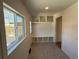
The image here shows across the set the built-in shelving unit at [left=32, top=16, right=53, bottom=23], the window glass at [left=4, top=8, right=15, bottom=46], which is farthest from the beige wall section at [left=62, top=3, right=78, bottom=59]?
the built-in shelving unit at [left=32, top=16, right=53, bottom=23]

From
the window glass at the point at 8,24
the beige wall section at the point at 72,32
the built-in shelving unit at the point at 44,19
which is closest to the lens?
the window glass at the point at 8,24

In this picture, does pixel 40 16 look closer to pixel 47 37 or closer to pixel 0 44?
pixel 47 37

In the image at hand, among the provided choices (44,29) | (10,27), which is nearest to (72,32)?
(10,27)

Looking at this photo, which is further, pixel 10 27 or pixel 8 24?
pixel 10 27

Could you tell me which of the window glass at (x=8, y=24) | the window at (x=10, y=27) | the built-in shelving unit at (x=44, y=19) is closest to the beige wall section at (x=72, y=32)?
the window at (x=10, y=27)

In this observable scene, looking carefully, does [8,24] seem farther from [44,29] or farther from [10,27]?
[44,29]

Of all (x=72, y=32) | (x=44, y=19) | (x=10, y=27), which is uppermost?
(x=44, y=19)

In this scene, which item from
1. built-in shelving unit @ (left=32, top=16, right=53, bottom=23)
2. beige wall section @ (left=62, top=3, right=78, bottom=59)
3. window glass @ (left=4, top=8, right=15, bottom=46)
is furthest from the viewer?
built-in shelving unit @ (left=32, top=16, right=53, bottom=23)

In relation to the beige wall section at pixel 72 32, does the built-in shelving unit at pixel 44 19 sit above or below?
above

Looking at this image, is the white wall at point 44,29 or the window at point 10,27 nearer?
the window at point 10,27

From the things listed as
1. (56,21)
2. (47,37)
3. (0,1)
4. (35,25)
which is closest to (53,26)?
(56,21)

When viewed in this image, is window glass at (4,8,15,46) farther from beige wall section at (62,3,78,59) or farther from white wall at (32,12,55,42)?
white wall at (32,12,55,42)

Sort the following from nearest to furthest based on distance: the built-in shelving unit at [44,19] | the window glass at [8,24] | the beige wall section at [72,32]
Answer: the window glass at [8,24], the beige wall section at [72,32], the built-in shelving unit at [44,19]

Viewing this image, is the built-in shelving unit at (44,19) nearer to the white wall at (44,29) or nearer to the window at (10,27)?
the white wall at (44,29)
